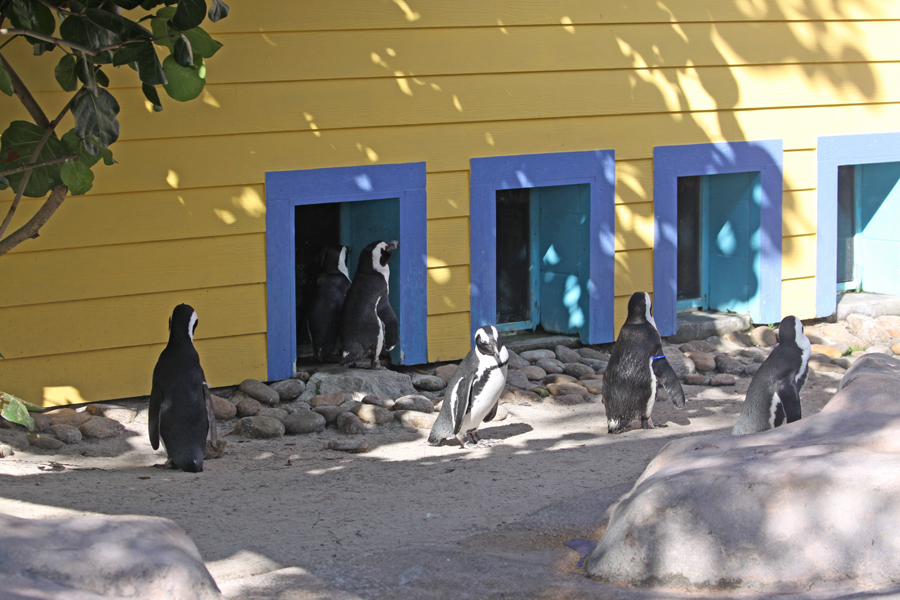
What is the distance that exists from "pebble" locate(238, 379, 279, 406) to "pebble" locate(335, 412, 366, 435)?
2.04ft

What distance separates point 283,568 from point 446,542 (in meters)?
0.78

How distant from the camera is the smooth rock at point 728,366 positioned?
7.75m

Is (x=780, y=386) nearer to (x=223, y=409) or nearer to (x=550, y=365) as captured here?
(x=550, y=365)

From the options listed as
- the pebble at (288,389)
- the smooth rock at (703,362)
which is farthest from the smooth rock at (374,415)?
the smooth rock at (703,362)

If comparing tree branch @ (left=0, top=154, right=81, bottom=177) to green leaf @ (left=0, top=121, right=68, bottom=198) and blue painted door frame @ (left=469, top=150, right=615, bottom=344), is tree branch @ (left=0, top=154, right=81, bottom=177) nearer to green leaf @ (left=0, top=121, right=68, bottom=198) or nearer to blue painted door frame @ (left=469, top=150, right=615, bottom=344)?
green leaf @ (left=0, top=121, right=68, bottom=198)

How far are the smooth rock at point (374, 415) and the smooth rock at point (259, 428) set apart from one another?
0.56m

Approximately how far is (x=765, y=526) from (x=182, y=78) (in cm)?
320

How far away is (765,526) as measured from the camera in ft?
10.9

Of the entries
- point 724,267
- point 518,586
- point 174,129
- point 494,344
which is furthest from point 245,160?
point 724,267

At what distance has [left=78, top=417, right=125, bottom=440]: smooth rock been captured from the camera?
592 cm

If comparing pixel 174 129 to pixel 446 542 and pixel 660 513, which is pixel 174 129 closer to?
pixel 446 542

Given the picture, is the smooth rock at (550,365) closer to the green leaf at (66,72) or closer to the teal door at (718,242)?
the teal door at (718,242)

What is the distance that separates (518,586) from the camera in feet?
11.3

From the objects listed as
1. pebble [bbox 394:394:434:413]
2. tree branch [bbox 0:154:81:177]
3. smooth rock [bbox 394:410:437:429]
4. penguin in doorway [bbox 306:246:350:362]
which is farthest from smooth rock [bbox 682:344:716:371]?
tree branch [bbox 0:154:81:177]
